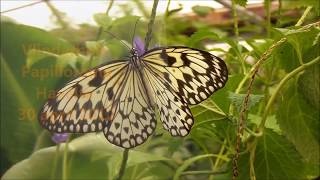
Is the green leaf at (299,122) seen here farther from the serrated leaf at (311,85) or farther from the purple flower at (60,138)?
the purple flower at (60,138)

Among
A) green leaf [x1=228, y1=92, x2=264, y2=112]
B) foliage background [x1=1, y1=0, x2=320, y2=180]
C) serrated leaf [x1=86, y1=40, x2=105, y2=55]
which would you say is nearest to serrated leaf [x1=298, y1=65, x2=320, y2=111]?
foliage background [x1=1, y1=0, x2=320, y2=180]

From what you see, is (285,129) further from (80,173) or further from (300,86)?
(80,173)

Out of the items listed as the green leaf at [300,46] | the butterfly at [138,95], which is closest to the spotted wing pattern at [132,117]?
the butterfly at [138,95]

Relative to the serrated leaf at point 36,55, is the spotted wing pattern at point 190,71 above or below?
below

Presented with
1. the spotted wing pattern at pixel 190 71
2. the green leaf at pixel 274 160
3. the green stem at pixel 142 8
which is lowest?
the green leaf at pixel 274 160

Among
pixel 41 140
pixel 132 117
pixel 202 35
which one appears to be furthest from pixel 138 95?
pixel 41 140

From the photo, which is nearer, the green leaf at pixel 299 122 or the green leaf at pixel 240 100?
the green leaf at pixel 240 100

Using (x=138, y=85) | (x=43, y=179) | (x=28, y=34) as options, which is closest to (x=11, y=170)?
(x=43, y=179)

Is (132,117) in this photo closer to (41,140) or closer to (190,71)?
(190,71)
